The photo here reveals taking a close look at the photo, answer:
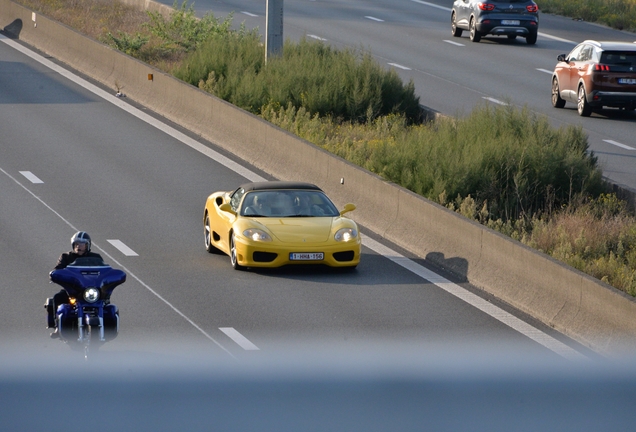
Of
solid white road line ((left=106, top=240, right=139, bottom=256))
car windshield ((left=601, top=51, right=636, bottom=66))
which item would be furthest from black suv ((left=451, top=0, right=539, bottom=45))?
solid white road line ((left=106, top=240, right=139, bottom=256))

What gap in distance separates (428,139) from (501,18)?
22.1 m

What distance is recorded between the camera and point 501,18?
141 ft

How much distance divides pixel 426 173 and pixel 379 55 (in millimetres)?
19918

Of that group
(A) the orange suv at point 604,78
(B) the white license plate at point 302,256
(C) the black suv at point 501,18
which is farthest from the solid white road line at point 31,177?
(C) the black suv at point 501,18

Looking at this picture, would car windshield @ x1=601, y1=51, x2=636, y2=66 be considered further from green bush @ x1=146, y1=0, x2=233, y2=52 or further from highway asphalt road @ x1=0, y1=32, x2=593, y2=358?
green bush @ x1=146, y1=0, x2=233, y2=52

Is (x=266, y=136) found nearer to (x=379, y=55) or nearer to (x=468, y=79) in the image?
(x=468, y=79)

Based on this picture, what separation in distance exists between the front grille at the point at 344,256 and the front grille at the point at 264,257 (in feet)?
2.60

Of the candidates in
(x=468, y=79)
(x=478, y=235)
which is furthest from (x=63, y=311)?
(x=468, y=79)

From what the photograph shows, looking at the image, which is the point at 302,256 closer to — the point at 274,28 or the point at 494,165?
the point at 494,165

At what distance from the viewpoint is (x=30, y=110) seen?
95.9 feet

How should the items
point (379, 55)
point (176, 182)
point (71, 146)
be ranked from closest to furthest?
point (176, 182)
point (71, 146)
point (379, 55)

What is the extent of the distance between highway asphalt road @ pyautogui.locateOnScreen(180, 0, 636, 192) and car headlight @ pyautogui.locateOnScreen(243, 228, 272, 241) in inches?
357

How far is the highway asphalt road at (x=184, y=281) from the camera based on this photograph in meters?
12.9

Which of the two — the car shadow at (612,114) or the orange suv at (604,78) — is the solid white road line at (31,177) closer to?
Answer: the orange suv at (604,78)
